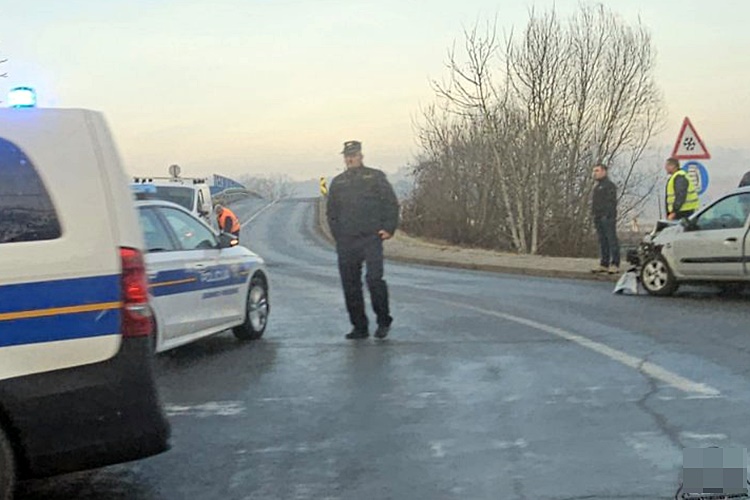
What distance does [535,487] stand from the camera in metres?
5.02

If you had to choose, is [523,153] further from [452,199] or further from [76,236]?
[76,236]

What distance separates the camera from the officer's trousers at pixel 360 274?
966cm

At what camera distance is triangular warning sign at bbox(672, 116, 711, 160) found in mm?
17406

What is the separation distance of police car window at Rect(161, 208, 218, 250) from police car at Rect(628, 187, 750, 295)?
6594mm

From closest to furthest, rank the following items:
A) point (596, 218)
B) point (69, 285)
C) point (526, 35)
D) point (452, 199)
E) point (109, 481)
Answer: point (69, 285) → point (109, 481) → point (596, 218) → point (526, 35) → point (452, 199)

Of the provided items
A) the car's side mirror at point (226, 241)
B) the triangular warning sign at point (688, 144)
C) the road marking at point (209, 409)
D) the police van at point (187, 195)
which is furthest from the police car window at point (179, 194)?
the road marking at point (209, 409)

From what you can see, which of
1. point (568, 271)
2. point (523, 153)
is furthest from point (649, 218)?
point (568, 271)

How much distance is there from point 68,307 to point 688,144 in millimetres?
14789

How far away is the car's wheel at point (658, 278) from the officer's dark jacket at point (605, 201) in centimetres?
266

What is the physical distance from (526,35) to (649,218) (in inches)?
374

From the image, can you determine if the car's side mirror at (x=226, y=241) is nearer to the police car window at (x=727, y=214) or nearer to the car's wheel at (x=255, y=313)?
the car's wheel at (x=255, y=313)

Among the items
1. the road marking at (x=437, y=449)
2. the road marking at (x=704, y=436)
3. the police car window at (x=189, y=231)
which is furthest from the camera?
the police car window at (x=189, y=231)

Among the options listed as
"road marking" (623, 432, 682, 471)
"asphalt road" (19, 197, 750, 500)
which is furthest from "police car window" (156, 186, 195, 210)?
"road marking" (623, 432, 682, 471)

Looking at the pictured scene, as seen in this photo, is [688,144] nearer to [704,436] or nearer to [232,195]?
[704,436]
